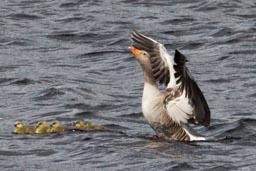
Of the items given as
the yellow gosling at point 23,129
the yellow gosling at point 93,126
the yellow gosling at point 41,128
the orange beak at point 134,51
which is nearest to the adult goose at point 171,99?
the orange beak at point 134,51

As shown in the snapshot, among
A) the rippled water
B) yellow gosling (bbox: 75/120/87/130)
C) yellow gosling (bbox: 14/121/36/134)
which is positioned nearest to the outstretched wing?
the rippled water

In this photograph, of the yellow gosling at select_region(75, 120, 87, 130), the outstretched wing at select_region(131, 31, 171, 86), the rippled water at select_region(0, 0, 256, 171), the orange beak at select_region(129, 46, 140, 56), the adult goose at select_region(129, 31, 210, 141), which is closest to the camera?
the rippled water at select_region(0, 0, 256, 171)

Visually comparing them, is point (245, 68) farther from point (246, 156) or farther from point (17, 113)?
point (246, 156)

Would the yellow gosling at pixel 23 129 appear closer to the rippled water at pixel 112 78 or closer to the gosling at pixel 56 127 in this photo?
the rippled water at pixel 112 78

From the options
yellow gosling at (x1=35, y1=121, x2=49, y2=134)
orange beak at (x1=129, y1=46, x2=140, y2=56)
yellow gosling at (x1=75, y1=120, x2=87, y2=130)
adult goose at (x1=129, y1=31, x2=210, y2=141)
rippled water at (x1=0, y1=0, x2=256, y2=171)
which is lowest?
rippled water at (x1=0, y1=0, x2=256, y2=171)

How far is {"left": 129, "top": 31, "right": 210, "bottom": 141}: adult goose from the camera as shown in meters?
14.9

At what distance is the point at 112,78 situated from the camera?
19906 mm

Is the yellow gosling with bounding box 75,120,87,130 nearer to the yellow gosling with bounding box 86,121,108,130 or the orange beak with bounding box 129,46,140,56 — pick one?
the yellow gosling with bounding box 86,121,108,130

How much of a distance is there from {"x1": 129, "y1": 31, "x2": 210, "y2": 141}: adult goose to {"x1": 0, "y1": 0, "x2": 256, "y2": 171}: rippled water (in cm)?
24

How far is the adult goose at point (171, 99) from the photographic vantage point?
1490 centimetres

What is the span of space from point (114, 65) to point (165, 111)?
5.90 meters

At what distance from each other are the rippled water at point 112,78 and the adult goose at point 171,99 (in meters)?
0.24

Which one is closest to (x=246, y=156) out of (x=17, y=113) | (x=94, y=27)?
(x=17, y=113)

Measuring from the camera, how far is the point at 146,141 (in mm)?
15336
